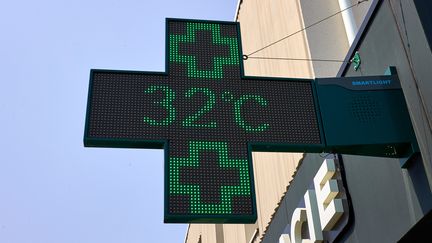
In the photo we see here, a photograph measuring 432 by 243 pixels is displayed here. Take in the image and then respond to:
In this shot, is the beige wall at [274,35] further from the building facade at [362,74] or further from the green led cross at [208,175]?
the green led cross at [208,175]

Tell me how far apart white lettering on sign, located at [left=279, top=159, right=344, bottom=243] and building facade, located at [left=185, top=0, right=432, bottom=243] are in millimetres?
175

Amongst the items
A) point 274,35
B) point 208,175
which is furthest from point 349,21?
point 208,175

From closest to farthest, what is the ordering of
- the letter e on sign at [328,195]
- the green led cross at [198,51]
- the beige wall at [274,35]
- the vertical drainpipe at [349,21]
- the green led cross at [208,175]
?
the green led cross at [208,175] → the green led cross at [198,51] → the letter e on sign at [328,195] → the vertical drainpipe at [349,21] → the beige wall at [274,35]

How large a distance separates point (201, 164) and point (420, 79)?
230 cm

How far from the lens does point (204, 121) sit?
6.27 meters

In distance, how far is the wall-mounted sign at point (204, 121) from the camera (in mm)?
5812

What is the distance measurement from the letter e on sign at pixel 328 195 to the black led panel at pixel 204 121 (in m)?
1.88

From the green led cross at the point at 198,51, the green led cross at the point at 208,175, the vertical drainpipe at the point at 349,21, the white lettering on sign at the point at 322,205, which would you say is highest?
the vertical drainpipe at the point at 349,21

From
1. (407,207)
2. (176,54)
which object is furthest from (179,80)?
(407,207)

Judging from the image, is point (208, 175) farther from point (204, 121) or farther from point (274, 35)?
point (274, 35)

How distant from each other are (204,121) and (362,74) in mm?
2188

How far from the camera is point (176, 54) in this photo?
269 inches

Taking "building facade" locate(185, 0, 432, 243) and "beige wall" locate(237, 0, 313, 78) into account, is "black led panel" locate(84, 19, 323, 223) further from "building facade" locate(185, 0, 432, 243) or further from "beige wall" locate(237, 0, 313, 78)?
"beige wall" locate(237, 0, 313, 78)

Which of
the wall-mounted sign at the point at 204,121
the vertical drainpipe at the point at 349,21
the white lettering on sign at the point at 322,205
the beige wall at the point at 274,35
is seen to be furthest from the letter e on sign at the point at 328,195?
the vertical drainpipe at the point at 349,21
